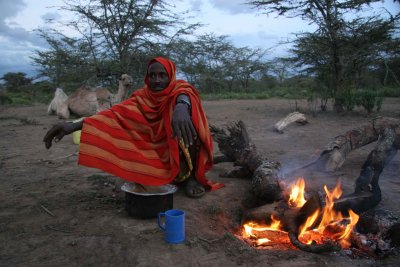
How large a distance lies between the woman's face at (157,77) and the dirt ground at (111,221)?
1.01 m

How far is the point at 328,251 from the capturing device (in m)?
2.30

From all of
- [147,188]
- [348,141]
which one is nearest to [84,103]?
[147,188]

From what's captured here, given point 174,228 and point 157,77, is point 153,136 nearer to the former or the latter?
point 157,77

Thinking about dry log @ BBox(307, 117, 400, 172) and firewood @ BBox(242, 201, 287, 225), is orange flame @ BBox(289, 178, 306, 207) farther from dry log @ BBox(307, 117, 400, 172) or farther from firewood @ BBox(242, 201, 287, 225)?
dry log @ BBox(307, 117, 400, 172)

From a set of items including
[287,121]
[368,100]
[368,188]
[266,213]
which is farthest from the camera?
[368,100]

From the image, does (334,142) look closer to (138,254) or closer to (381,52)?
(138,254)

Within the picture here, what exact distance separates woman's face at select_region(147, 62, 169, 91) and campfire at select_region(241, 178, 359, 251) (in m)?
1.44

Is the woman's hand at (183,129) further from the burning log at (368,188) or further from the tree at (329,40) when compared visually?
the tree at (329,40)

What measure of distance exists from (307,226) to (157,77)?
5.88 feet

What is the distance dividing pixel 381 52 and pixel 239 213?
754 cm

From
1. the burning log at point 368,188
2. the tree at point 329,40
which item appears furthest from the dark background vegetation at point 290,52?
the burning log at point 368,188

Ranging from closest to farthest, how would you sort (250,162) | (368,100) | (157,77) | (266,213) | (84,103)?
(266,213) < (157,77) < (250,162) < (368,100) < (84,103)

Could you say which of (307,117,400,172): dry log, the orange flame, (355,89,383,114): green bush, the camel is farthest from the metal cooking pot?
(355,89,383,114): green bush

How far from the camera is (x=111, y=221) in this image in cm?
262
